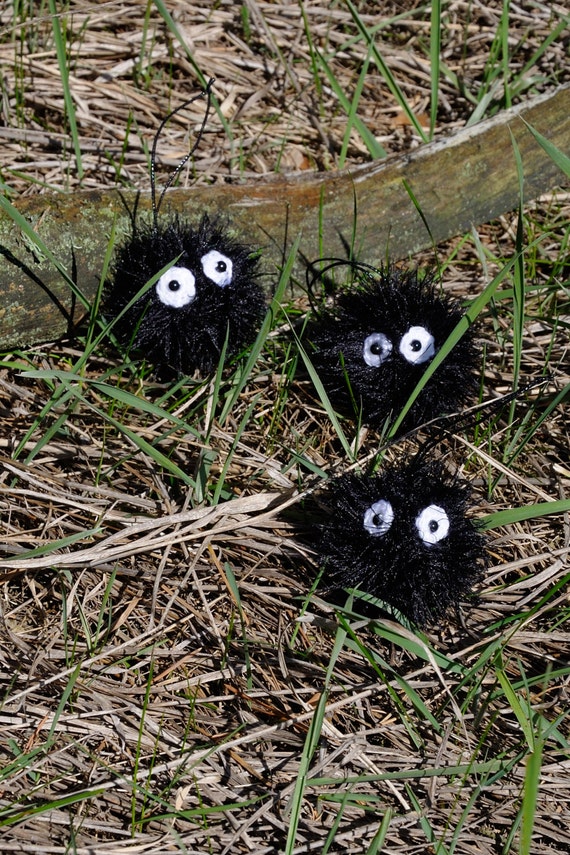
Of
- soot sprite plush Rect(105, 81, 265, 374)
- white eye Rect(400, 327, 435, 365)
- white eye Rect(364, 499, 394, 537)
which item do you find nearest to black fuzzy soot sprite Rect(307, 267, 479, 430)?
white eye Rect(400, 327, 435, 365)

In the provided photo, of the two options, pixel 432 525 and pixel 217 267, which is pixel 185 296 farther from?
pixel 432 525

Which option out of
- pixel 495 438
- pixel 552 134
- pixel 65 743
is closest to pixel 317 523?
pixel 495 438

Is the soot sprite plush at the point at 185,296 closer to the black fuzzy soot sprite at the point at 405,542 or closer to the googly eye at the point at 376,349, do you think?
the googly eye at the point at 376,349

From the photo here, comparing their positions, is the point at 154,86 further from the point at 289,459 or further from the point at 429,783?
the point at 429,783

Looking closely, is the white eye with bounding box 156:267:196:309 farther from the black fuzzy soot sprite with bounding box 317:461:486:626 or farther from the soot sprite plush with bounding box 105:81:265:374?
the black fuzzy soot sprite with bounding box 317:461:486:626

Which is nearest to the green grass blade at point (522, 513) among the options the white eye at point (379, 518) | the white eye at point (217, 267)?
the white eye at point (379, 518)

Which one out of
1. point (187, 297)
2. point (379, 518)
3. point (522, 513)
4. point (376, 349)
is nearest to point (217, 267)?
point (187, 297)
